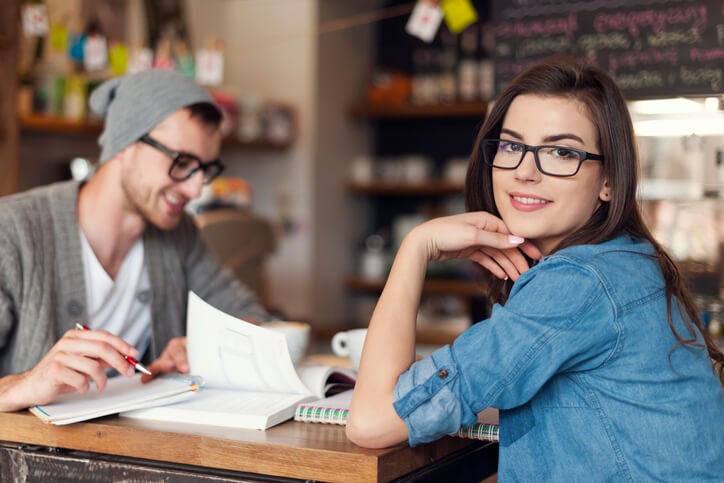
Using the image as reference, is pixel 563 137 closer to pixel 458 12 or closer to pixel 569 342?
pixel 569 342

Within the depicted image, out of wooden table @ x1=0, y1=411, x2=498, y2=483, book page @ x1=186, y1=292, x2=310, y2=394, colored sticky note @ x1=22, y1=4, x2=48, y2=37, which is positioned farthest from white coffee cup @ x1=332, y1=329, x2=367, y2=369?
colored sticky note @ x1=22, y1=4, x2=48, y2=37

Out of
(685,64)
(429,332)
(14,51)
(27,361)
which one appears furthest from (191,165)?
(429,332)

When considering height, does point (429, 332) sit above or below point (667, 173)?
below

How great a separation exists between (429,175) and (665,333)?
182 inches

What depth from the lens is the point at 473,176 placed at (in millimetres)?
1723

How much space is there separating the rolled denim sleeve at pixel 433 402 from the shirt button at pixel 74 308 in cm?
98

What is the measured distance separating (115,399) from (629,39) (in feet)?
6.49

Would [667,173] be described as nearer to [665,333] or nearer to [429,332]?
[665,333]

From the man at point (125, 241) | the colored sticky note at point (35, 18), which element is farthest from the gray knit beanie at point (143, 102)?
the colored sticky note at point (35, 18)

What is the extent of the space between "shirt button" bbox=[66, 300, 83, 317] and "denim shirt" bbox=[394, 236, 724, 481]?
0.97 m

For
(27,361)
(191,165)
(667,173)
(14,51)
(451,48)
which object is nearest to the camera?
(27,361)

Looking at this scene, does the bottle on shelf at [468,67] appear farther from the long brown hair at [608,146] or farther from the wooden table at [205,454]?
the wooden table at [205,454]

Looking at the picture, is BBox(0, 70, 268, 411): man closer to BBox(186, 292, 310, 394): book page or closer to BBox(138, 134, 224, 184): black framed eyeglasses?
BBox(138, 134, 224, 184): black framed eyeglasses

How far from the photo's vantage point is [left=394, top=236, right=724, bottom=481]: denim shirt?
4.34 ft
